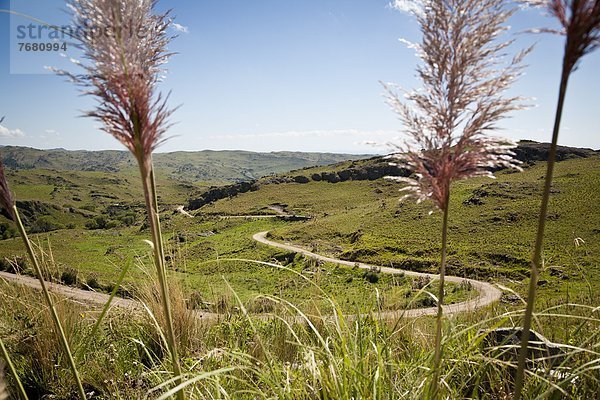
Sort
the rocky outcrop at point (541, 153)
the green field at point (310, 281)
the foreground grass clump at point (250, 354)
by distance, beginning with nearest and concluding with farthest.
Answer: the foreground grass clump at point (250, 354) < the green field at point (310, 281) < the rocky outcrop at point (541, 153)

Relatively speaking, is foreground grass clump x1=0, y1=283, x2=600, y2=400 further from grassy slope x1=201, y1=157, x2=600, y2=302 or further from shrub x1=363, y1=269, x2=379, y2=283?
shrub x1=363, y1=269, x2=379, y2=283

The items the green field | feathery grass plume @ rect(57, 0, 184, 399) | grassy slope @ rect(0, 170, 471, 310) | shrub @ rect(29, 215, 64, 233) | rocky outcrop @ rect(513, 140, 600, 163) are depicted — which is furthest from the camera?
shrub @ rect(29, 215, 64, 233)

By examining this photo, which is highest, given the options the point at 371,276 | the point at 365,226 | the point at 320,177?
the point at 320,177

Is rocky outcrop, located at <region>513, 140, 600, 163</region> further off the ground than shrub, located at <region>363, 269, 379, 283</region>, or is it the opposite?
rocky outcrop, located at <region>513, 140, 600, 163</region>

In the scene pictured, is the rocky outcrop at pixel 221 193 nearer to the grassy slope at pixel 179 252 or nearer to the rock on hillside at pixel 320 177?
the rock on hillside at pixel 320 177

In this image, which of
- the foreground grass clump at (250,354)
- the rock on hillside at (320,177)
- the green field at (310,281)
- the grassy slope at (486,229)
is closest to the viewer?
the foreground grass clump at (250,354)

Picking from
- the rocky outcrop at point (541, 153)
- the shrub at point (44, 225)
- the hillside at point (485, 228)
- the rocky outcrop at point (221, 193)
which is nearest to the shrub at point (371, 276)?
the hillside at point (485, 228)

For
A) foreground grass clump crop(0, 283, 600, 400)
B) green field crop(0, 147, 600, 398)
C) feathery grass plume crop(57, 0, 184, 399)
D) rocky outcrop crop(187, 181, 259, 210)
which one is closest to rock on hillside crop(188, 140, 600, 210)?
rocky outcrop crop(187, 181, 259, 210)

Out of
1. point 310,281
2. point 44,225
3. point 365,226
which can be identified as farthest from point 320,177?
point 310,281

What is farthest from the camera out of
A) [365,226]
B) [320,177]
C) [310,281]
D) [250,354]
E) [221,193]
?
[221,193]

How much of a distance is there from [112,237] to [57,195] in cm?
7880

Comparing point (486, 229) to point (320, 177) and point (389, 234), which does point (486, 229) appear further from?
point (320, 177)

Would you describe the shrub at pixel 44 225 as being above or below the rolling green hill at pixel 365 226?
below

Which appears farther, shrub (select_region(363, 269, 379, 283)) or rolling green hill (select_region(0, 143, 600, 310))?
rolling green hill (select_region(0, 143, 600, 310))
